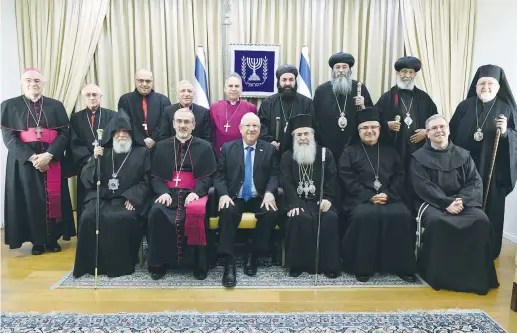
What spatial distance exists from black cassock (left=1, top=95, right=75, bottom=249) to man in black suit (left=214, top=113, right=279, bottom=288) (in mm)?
1876

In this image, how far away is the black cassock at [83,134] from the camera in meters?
4.62

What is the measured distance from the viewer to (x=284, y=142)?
4.26 meters

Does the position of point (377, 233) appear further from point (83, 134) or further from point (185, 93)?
point (83, 134)

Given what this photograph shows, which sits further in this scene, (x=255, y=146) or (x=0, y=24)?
(x=0, y=24)

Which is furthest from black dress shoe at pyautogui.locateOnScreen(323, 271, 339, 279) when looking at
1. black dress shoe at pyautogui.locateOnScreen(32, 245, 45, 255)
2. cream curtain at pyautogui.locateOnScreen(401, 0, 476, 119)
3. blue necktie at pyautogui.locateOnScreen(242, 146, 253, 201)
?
cream curtain at pyautogui.locateOnScreen(401, 0, 476, 119)

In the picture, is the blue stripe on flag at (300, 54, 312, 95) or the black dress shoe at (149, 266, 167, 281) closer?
the black dress shoe at (149, 266, 167, 281)

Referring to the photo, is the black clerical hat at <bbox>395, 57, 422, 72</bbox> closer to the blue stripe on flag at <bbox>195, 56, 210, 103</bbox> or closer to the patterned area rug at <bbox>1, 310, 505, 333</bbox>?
the blue stripe on flag at <bbox>195, 56, 210, 103</bbox>

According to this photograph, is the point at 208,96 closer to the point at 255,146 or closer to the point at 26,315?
the point at 255,146

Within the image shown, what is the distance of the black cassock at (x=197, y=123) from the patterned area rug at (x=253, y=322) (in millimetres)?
2191

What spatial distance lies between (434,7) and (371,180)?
10.6 ft

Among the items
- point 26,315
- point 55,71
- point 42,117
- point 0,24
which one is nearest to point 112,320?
point 26,315

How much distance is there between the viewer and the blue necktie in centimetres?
415

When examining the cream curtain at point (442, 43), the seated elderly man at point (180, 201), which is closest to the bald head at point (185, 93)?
the seated elderly man at point (180, 201)

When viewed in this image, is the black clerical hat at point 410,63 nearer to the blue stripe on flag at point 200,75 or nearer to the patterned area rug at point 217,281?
the patterned area rug at point 217,281
